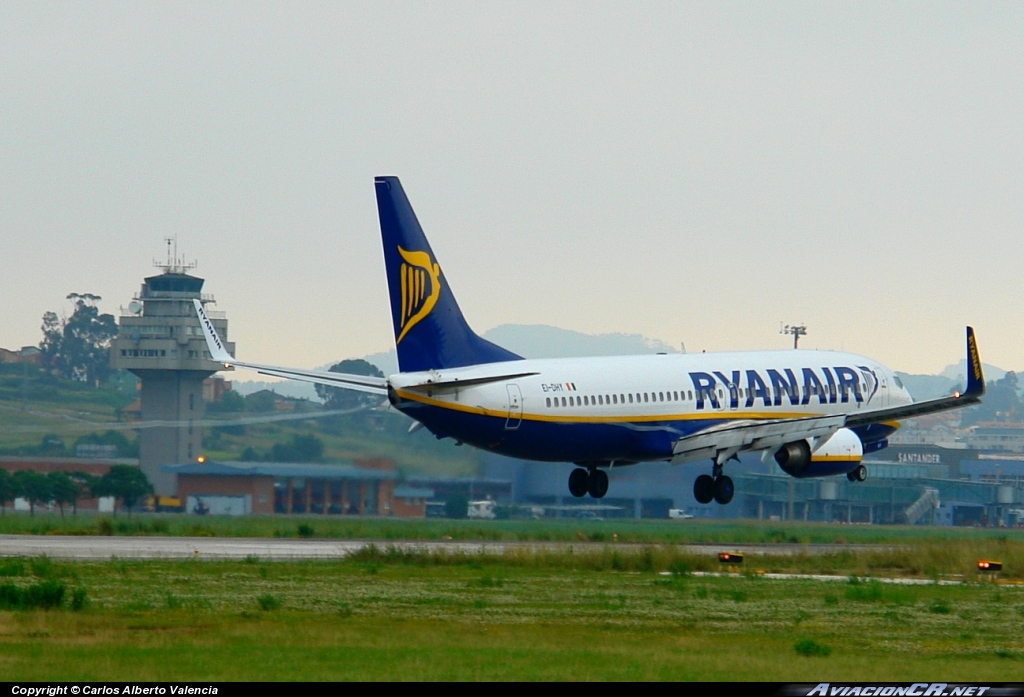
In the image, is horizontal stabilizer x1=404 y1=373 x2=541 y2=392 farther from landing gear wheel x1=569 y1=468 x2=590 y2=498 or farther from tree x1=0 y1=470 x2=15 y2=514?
tree x1=0 y1=470 x2=15 y2=514

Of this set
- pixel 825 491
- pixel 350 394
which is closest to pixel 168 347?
pixel 350 394

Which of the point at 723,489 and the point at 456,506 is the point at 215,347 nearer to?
the point at 723,489

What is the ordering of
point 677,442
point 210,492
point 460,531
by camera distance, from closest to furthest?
1. point 677,442
2. point 460,531
3. point 210,492

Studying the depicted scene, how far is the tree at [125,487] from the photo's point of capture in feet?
334

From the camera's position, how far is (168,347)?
153 m

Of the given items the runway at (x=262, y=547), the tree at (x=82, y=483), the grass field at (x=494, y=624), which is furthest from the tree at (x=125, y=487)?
the grass field at (x=494, y=624)

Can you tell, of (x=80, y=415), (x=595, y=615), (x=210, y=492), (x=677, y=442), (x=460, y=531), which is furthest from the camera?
(x=80, y=415)

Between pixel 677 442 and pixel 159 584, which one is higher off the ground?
pixel 677 442

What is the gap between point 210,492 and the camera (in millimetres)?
98125

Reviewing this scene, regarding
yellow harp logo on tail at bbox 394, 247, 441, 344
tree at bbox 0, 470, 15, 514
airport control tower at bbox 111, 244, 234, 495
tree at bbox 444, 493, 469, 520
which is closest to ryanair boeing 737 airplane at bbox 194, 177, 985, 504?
yellow harp logo on tail at bbox 394, 247, 441, 344

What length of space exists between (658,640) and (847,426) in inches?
1250
